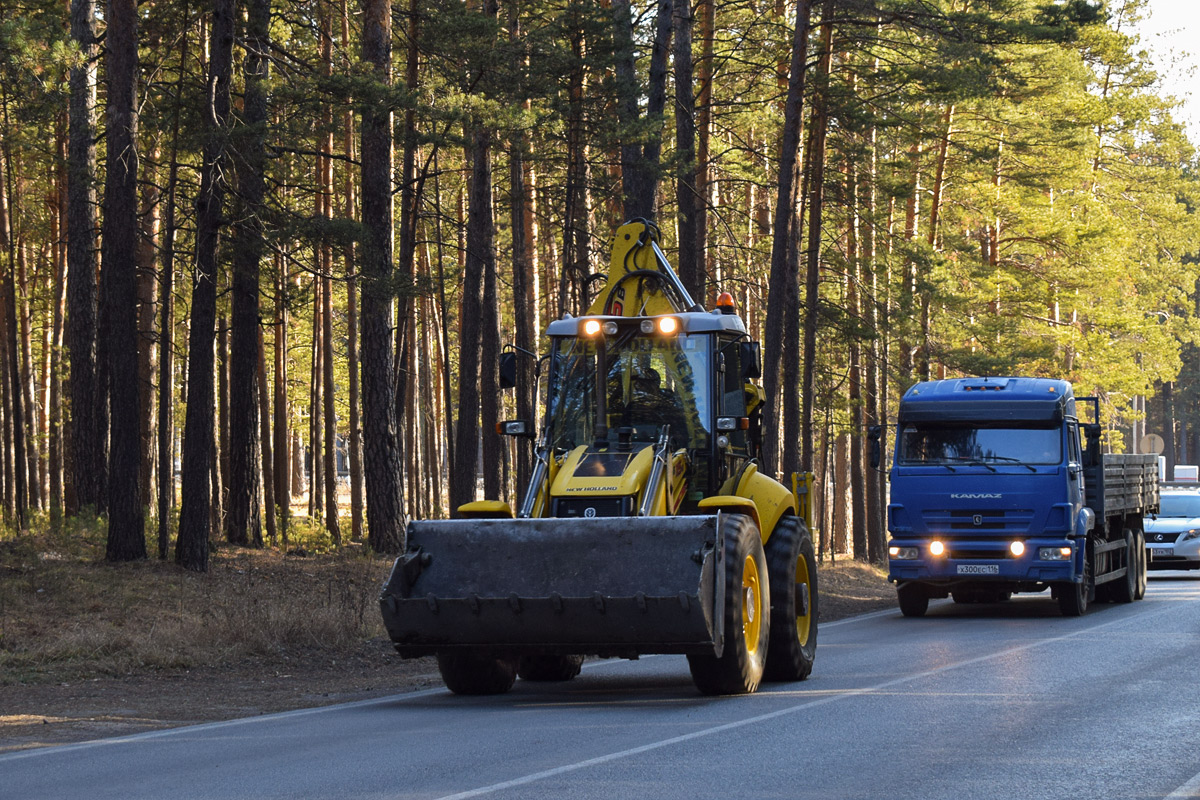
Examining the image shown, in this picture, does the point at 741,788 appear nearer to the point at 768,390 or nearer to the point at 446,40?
the point at 446,40

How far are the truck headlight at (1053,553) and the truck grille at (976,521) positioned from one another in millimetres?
373

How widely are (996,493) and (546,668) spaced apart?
9.09 metres

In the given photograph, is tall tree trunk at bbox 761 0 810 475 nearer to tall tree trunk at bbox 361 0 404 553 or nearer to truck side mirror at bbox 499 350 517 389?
tall tree trunk at bbox 361 0 404 553

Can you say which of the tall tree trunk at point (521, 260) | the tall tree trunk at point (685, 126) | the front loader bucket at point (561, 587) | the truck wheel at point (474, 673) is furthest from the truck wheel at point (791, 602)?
the tall tree trunk at point (521, 260)

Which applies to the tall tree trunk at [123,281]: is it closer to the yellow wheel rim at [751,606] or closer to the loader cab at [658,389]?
the loader cab at [658,389]

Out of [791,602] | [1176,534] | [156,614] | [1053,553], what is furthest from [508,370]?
[1176,534]

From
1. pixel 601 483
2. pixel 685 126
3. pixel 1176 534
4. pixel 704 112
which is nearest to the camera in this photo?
pixel 601 483

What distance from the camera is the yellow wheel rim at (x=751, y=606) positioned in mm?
11773

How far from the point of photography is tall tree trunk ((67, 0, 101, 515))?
2473 cm

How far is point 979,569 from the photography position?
1995 centimetres

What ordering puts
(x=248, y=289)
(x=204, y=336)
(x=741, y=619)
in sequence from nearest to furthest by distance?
(x=741, y=619) → (x=204, y=336) → (x=248, y=289)

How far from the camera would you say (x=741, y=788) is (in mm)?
7934

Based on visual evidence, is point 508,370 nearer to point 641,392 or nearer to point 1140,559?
point 641,392

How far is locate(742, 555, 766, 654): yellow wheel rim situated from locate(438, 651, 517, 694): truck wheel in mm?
2208
